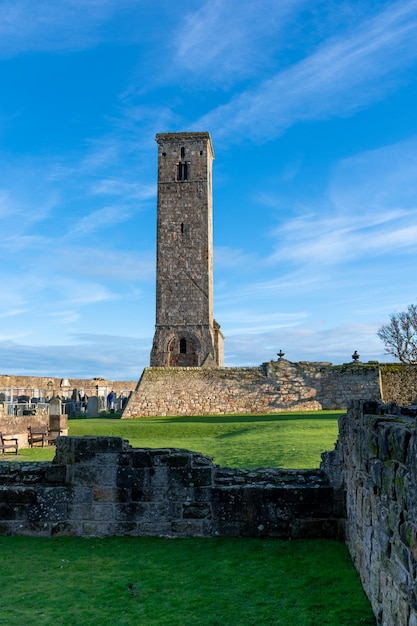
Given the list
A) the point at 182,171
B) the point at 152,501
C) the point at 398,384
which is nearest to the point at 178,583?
the point at 152,501

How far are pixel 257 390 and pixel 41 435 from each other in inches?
624

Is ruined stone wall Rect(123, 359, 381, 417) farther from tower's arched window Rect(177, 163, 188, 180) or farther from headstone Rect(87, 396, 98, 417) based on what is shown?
tower's arched window Rect(177, 163, 188, 180)

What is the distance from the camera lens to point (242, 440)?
50.3ft

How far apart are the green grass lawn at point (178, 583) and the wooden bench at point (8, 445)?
8.29 m

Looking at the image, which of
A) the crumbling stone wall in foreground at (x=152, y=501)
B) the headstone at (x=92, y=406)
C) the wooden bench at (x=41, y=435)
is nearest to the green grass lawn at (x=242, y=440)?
the wooden bench at (x=41, y=435)

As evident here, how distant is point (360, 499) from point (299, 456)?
646cm

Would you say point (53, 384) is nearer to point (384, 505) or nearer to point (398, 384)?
point (398, 384)

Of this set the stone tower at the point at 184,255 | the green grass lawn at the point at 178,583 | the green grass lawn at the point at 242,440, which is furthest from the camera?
the stone tower at the point at 184,255

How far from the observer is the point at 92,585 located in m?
5.27

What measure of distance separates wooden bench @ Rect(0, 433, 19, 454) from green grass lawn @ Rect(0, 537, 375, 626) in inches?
326

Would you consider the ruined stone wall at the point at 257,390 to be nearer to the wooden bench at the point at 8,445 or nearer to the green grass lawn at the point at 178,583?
the wooden bench at the point at 8,445

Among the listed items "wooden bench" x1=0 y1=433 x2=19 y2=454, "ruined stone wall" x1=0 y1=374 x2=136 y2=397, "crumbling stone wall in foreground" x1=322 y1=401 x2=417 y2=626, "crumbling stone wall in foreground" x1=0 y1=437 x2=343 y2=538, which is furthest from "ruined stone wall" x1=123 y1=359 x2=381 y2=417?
Result: "crumbling stone wall in foreground" x1=322 y1=401 x2=417 y2=626

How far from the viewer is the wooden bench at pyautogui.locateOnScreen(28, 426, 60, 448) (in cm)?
1650

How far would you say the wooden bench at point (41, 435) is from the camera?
16.5m
